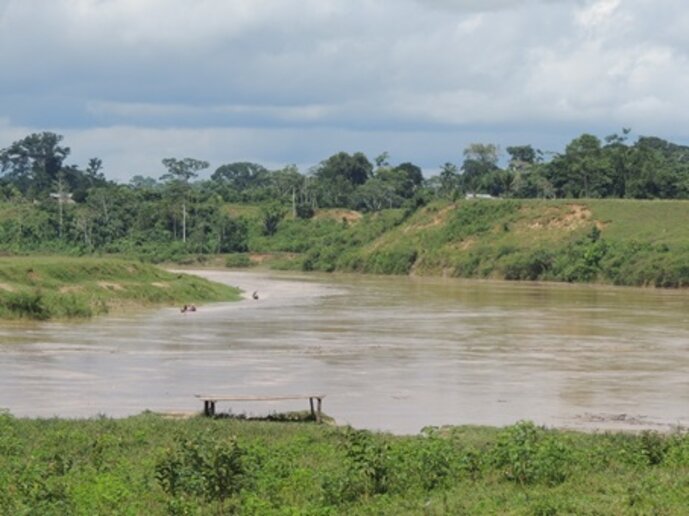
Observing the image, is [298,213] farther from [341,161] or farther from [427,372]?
[427,372]

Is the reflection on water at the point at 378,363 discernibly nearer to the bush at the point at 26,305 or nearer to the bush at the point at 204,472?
the bush at the point at 26,305

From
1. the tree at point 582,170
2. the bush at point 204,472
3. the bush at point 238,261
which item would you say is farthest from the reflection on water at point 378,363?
the tree at point 582,170

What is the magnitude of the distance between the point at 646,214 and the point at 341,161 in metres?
60.2

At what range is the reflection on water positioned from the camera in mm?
24688

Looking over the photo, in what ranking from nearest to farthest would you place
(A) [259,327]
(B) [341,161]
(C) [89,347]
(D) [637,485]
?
(D) [637,485] < (C) [89,347] < (A) [259,327] < (B) [341,161]

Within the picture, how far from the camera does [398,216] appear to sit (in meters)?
119

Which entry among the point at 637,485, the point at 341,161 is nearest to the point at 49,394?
the point at 637,485

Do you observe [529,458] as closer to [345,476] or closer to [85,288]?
[345,476]

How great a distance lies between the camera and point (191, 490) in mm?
14312

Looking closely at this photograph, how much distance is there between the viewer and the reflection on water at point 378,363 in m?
24.7

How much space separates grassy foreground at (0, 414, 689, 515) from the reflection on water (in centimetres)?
568

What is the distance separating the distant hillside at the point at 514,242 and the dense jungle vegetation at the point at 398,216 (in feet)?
0.46

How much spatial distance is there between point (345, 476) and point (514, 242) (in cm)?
8779

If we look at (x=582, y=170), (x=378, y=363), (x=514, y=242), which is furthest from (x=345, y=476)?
(x=582, y=170)
